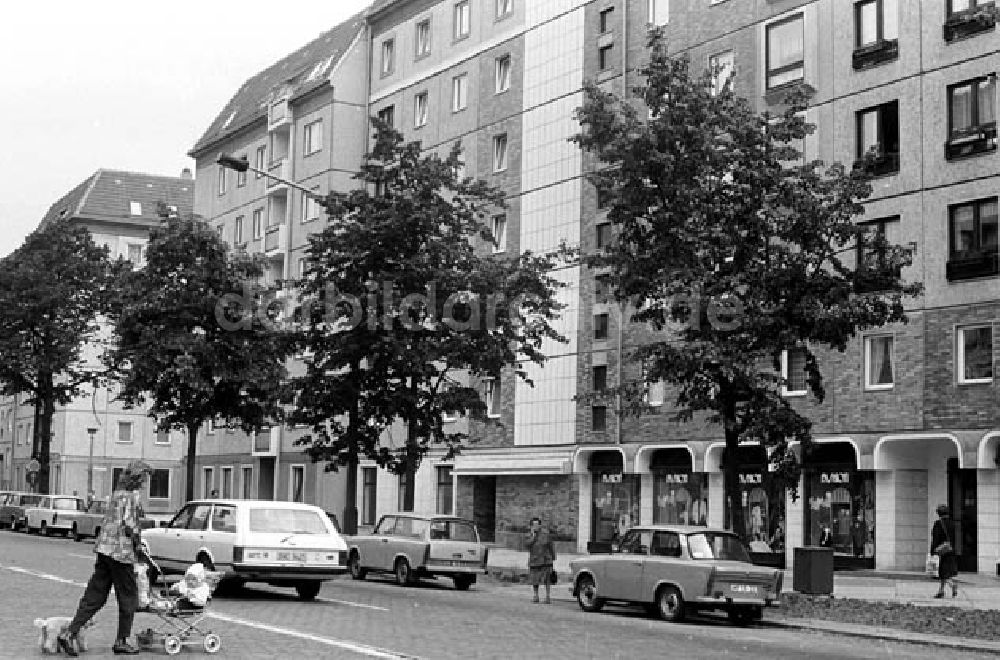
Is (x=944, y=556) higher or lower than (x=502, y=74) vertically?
lower

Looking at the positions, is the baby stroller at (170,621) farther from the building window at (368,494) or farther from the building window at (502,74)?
the building window at (368,494)

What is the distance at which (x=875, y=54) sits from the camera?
3531 cm

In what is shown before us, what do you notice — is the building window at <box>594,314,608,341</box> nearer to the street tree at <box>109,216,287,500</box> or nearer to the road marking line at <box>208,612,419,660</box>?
the street tree at <box>109,216,287,500</box>

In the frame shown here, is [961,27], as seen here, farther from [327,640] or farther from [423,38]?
[423,38]

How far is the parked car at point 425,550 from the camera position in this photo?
28.4m

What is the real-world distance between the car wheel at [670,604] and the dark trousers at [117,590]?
1041cm

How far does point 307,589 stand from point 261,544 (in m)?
1.12

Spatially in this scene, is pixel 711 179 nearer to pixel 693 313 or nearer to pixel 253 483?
pixel 693 313

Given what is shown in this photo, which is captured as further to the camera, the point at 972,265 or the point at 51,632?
the point at 972,265

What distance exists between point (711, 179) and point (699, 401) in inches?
155

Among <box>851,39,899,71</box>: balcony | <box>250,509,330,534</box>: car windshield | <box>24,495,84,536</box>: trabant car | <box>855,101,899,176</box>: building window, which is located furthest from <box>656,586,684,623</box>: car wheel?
<box>24,495,84,536</box>: trabant car

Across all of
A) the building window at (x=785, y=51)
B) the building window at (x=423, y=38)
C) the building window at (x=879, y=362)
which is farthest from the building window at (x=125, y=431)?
the building window at (x=879, y=362)

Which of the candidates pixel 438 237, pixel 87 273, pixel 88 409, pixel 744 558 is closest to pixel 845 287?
pixel 744 558

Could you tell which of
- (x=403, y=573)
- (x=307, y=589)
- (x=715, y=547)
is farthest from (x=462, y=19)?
(x=307, y=589)
